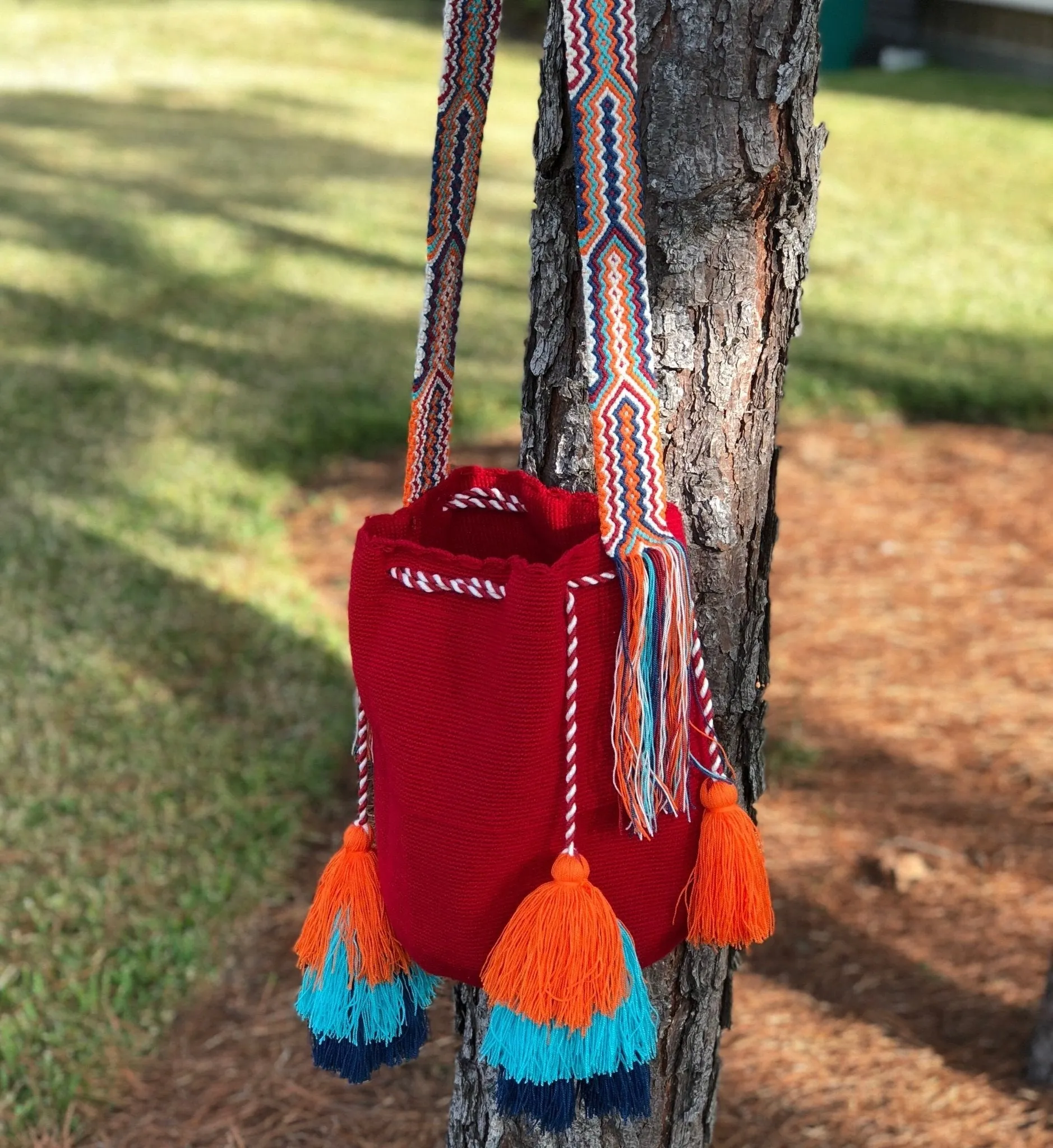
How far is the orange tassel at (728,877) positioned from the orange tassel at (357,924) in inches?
13.7

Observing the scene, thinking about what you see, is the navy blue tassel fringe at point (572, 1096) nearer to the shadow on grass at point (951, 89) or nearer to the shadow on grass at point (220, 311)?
the shadow on grass at point (220, 311)

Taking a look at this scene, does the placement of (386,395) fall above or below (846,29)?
below

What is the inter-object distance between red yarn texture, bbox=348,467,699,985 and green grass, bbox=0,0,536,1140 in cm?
137

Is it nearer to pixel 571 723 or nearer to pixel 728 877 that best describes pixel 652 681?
pixel 571 723

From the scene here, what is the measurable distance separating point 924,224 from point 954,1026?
797 cm

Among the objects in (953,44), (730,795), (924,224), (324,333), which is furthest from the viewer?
(953,44)

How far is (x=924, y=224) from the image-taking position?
30.6 ft

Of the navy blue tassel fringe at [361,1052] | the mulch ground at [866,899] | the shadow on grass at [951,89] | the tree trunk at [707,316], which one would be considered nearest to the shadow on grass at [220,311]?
the mulch ground at [866,899]

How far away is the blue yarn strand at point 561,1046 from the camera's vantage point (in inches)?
49.0

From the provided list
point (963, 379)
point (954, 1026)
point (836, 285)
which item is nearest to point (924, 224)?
point (836, 285)

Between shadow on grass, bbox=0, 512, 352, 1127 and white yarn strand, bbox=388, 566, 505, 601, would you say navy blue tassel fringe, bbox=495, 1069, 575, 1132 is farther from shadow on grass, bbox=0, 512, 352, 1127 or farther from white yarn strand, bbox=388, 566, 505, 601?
shadow on grass, bbox=0, 512, 352, 1127

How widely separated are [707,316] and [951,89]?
51.5 feet

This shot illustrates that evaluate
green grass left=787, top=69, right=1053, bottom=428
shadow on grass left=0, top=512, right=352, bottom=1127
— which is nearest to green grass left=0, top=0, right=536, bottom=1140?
shadow on grass left=0, top=512, right=352, bottom=1127

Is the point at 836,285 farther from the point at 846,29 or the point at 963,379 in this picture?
the point at 846,29
